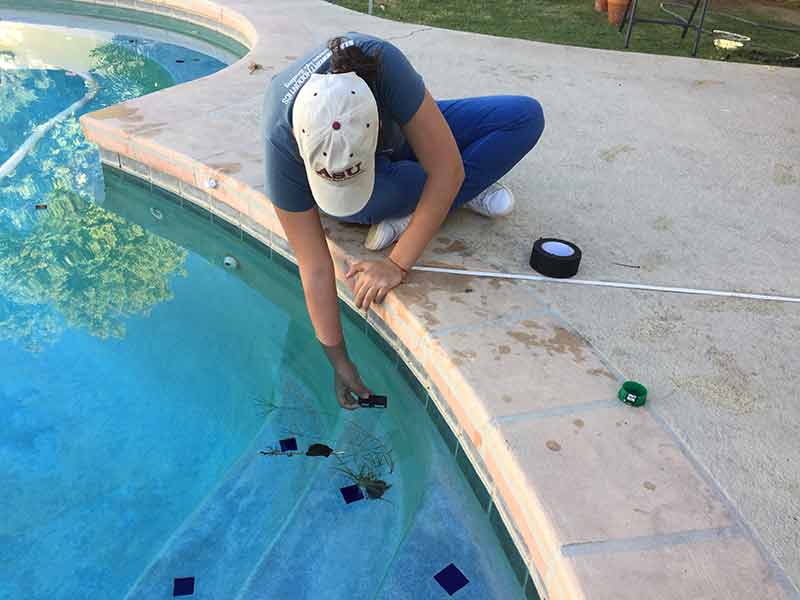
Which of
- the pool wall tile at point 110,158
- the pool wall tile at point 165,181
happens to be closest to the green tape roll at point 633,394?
the pool wall tile at point 165,181

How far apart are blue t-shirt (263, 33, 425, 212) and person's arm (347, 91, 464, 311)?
2.5 inches

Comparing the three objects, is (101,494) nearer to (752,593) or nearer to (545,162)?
(752,593)

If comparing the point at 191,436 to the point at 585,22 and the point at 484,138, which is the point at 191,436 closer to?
the point at 484,138

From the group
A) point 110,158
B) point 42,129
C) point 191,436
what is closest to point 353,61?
point 191,436

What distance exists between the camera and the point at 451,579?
5.19 feet

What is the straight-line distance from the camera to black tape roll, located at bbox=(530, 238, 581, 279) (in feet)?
7.11

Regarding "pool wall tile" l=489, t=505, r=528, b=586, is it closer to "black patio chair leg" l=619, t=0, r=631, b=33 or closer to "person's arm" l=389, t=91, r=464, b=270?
"person's arm" l=389, t=91, r=464, b=270

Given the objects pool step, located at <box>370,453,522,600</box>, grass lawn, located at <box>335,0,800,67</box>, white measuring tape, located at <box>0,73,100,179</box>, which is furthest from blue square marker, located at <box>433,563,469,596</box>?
grass lawn, located at <box>335,0,800,67</box>

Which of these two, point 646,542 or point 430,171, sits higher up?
point 430,171

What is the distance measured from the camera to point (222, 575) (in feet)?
5.26

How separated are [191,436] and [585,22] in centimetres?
528

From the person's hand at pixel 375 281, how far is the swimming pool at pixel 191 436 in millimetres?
242

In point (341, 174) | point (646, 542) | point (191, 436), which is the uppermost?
point (341, 174)

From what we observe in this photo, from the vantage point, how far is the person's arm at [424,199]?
185 cm
